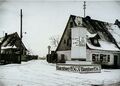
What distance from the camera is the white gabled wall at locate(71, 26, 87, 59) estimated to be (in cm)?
200

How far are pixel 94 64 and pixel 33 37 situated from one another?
0.44m

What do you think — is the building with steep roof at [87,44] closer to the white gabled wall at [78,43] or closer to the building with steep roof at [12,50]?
the white gabled wall at [78,43]

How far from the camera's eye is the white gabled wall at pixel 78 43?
200 centimetres

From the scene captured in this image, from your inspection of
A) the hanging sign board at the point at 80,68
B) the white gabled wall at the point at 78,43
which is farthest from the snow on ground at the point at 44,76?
the white gabled wall at the point at 78,43

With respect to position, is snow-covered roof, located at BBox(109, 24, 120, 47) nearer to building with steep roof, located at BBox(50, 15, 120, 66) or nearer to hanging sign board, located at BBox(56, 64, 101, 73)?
building with steep roof, located at BBox(50, 15, 120, 66)

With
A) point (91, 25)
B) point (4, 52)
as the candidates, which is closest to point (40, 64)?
point (4, 52)

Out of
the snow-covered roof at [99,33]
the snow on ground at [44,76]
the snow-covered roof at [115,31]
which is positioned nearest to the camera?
the snow on ground at [44,76]

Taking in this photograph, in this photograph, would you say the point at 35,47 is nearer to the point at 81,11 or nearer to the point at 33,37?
the point at 33,37

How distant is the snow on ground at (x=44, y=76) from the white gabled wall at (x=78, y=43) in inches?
5.3

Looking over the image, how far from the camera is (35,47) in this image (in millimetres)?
1930

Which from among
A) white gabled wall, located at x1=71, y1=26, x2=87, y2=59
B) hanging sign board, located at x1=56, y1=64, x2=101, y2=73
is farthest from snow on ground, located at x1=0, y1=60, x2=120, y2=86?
→ white gabled wall, located at x1=71, y1=26, x2=87, y2=59

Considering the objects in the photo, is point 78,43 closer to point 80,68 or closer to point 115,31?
point 80,68

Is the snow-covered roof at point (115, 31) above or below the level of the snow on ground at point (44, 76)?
above

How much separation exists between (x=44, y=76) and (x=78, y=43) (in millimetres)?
306
